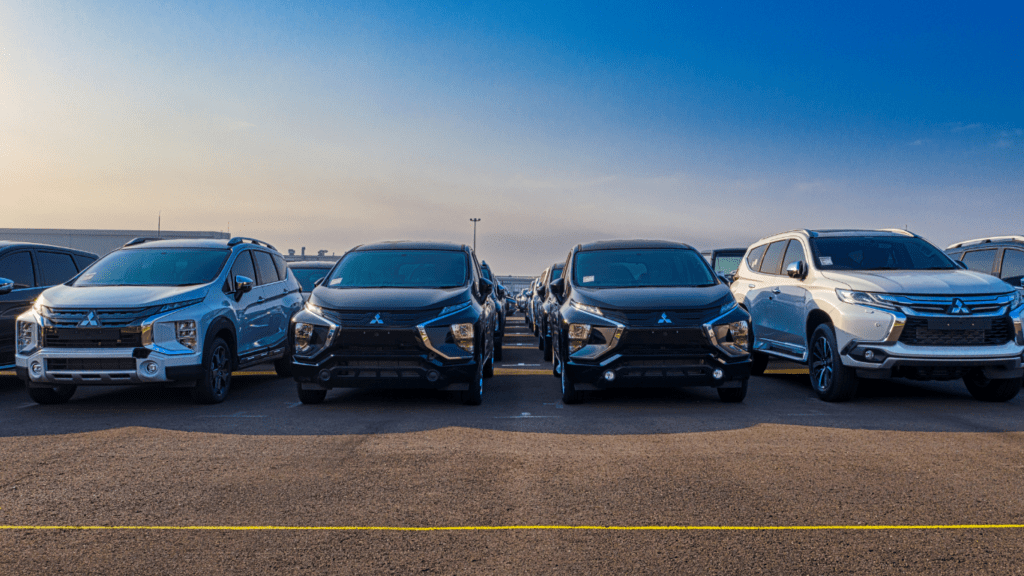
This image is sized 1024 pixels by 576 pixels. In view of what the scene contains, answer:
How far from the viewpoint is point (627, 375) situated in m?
7.56

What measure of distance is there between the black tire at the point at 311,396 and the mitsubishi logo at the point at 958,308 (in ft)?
21.5

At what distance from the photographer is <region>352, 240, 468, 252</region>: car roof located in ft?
31.5

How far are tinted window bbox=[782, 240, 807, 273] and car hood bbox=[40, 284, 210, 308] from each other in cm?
707

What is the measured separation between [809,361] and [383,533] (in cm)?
635

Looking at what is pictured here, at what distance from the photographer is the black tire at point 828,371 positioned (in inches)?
316

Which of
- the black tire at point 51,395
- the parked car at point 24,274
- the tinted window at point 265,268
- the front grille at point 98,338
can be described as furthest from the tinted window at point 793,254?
the parked car at point 24,274

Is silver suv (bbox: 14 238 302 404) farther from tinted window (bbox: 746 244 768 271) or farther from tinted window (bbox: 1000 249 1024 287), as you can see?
tinted window (bbox: 1000 249 1024 287)

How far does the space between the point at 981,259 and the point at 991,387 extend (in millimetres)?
3018

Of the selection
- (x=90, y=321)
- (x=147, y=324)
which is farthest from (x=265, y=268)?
(x=90, y=321)

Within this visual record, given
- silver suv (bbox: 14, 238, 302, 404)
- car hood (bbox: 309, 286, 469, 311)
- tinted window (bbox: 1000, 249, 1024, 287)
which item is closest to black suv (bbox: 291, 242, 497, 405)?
car hood (bbox: 309, 286, 469, 311)

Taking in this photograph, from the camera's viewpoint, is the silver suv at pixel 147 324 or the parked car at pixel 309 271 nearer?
the silver suv at pixel 147 324

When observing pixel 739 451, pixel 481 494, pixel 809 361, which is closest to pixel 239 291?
pixel 481 494

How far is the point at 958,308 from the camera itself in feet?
25.1

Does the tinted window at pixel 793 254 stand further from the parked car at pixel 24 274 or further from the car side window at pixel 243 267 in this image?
the parked car at pixel 24 274
